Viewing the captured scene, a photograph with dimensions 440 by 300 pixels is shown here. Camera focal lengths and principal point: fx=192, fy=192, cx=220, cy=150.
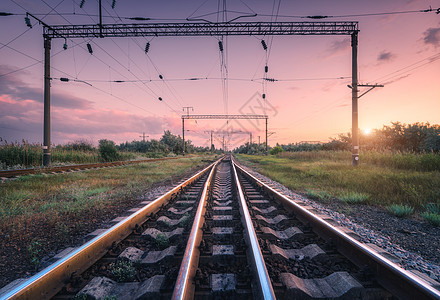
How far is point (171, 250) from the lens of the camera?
2404mm

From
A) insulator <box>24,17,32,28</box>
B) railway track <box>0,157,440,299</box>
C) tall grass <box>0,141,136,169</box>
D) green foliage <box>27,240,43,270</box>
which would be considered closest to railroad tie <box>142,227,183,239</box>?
railway track <box>0,157,440,299</box>

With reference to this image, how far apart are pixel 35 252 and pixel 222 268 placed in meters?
2.44

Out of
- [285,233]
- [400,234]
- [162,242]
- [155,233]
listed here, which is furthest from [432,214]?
[155,233]

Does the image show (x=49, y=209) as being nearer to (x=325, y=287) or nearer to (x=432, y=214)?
(x=325, y=287)

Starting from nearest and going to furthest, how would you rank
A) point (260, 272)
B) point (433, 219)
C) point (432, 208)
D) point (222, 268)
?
point (260, 272), point (222, 268), point (433, 219), point (432, 208)

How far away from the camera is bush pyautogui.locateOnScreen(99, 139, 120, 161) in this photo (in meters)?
19.7

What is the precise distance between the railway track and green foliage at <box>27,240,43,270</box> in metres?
0.41

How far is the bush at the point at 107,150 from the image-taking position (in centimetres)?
1970

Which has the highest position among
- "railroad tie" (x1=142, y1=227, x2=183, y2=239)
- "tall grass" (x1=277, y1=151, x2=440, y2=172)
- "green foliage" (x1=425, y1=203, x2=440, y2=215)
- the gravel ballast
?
"tall grass" (x1=277, y1=151, x2=440, y2=172)

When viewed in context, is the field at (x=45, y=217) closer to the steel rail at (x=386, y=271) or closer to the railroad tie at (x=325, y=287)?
the railroad tie at (x=325, y=287)

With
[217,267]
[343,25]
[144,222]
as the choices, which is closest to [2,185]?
[144,222]

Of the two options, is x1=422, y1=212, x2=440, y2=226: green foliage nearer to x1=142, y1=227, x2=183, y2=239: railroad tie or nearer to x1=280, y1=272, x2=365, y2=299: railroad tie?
x1=280, y1=272, x2=365, y2=299: railroad tie

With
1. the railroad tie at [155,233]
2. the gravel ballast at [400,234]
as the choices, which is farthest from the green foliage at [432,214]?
the railroad tie at [155,233]

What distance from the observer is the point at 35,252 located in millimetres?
2488
